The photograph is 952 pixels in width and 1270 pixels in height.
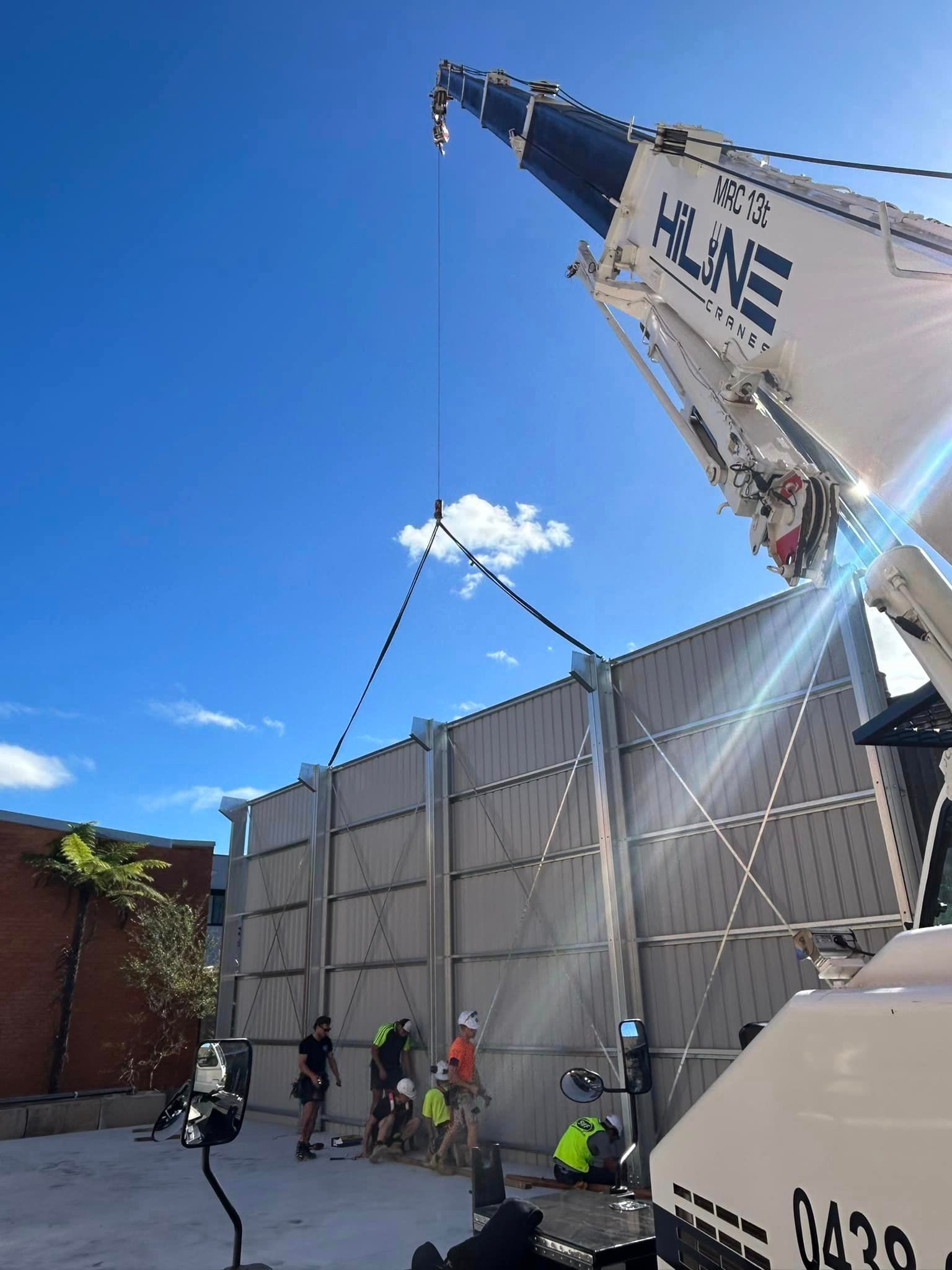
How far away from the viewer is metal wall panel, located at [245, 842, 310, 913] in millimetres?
16016

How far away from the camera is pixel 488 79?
689 centimetres

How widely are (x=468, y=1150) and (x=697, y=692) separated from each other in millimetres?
6335

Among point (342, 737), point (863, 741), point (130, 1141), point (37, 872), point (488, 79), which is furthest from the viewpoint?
point (37, 872)

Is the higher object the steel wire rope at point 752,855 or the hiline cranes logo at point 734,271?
the hiline cranes logo at point 734,271

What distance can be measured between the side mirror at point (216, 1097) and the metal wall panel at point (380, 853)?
8696mm

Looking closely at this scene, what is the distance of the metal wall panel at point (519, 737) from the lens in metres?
11.6

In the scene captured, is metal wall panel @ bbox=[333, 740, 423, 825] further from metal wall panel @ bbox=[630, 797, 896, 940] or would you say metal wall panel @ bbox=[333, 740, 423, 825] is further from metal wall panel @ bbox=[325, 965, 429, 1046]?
metal wall panel @ bbox=[630, 797, 896, 940]

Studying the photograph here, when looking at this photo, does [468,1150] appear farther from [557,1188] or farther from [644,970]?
[644,970]

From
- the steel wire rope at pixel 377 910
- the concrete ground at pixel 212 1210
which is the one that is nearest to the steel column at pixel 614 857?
the concrete ground at pixel 212 1210

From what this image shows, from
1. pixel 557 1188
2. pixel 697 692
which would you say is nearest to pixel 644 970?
pixel 557 1188

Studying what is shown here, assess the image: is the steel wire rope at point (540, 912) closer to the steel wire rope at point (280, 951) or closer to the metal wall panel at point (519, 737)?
the metal wall panel at point (519, 737)

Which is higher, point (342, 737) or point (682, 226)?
point (682, 226)

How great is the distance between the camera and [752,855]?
931 cm

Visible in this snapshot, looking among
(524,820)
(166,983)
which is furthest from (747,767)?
(166,983)
